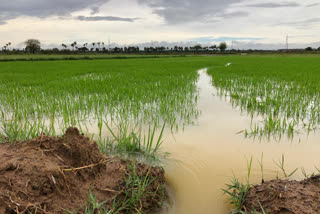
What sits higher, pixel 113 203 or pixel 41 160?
pixel 41 160

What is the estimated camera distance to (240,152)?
7.82ft

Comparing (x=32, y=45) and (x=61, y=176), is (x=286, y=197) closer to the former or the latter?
(x=61, y=176)

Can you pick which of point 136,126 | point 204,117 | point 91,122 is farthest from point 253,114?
point 91,122

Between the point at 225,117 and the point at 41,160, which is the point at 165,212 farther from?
the point at 225,117

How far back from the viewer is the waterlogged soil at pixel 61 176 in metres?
1.27

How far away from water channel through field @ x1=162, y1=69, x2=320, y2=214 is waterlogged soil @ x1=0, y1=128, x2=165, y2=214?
9.9 inches

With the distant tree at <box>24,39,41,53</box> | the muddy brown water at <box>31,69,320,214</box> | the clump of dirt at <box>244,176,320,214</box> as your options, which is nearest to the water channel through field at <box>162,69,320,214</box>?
the muddy brown water at <box>31,69,320,214</box>

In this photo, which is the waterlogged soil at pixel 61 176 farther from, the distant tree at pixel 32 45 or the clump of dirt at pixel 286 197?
the distant tree at pixel 32 45

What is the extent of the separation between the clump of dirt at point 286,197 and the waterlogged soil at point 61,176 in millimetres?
663

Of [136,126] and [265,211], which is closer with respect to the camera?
[265,211]

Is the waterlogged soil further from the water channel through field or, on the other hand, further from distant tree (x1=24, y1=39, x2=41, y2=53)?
distant tree (x1=24, y1=39, x2=41, y2=53)

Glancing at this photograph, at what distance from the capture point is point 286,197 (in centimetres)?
134

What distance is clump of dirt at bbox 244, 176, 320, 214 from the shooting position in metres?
1.27

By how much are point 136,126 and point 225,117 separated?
5.27 feet
